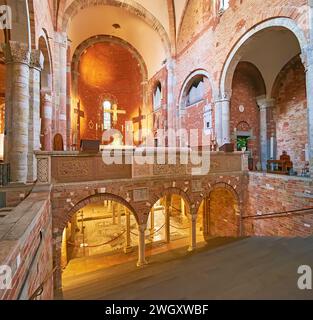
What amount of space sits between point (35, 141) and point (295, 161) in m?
11.7

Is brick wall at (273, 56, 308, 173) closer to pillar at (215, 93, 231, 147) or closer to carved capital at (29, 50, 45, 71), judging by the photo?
pillar at (215, 93, 231, 147)

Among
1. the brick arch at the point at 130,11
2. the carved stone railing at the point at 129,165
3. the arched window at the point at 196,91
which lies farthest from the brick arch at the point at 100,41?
the carved stone railing at the point at 129,165

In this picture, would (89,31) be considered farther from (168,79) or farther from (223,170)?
(223,170)

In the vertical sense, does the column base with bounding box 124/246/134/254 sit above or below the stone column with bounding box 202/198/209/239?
below

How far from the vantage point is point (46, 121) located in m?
8.98

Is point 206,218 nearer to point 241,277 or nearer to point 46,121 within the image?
point 241,277

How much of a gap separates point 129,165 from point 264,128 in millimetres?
9119

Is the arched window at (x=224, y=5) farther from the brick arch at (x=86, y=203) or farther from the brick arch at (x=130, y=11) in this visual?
the brick arch at (x=86, y=203)

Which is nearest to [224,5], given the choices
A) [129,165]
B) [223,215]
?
[129,165]

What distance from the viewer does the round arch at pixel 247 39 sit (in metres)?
6.09

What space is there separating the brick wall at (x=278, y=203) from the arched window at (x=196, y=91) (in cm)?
618

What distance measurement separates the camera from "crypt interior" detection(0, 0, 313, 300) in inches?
137

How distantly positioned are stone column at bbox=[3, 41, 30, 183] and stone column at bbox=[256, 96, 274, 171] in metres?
11.6

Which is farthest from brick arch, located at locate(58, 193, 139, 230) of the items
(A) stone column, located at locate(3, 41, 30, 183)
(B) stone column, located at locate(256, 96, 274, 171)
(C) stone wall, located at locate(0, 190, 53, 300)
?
(B) stone column, located at locate(256, 96, 274, 171)
